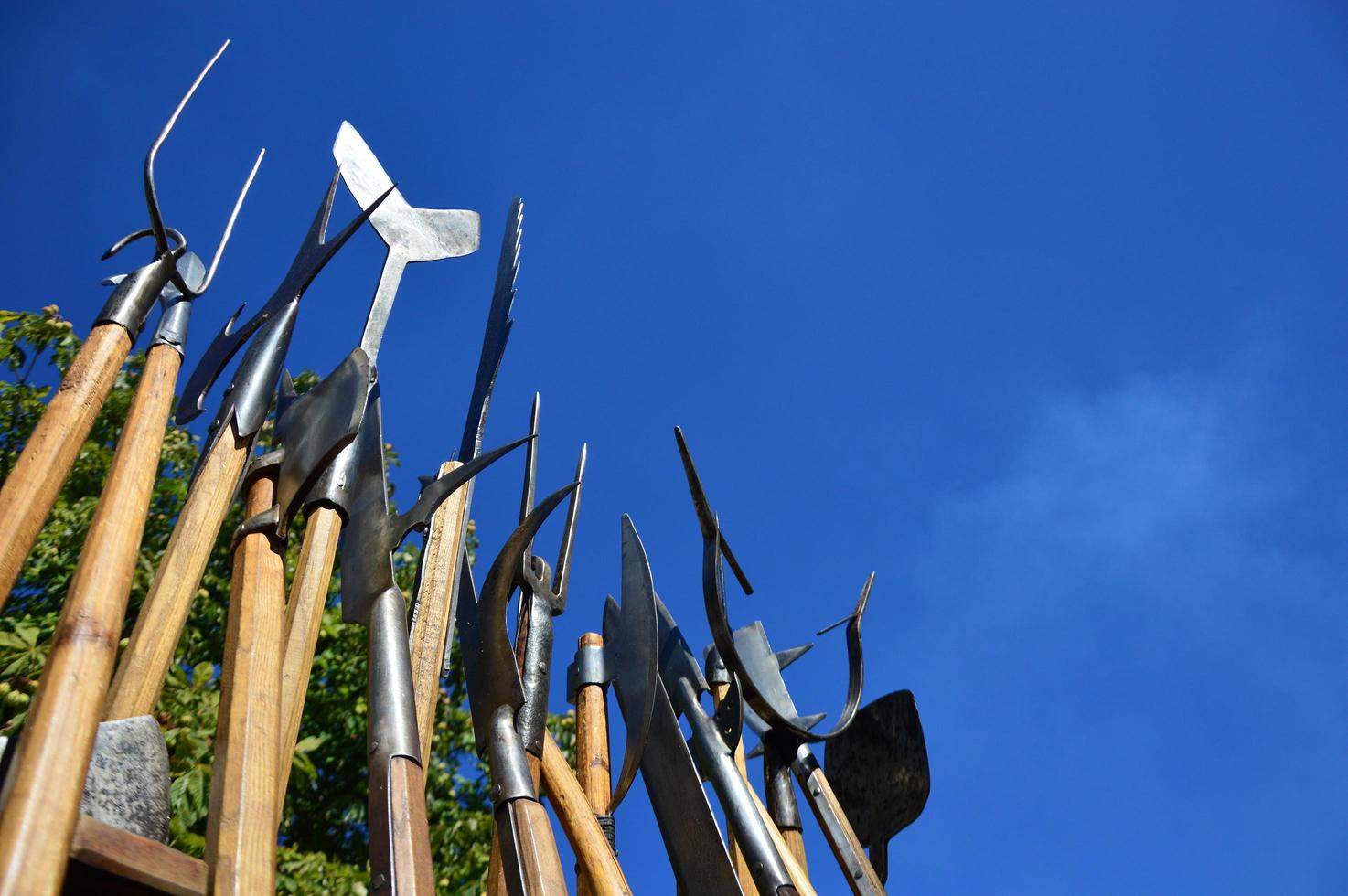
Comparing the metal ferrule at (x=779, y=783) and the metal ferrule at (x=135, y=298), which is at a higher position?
the metal ferrule at (x=135, y=298)

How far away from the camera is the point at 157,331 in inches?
75.2

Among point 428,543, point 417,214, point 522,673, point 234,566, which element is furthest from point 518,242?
point 234,566

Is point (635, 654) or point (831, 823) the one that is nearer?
point (635, 654)

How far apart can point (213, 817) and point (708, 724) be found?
52.5 inches

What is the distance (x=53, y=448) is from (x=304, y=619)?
16.0 inches

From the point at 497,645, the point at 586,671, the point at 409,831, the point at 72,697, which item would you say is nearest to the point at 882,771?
the point at 586,671

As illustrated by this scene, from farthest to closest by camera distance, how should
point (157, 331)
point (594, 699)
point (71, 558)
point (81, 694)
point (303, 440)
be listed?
point (71, 558), point (594, 699), point (157, 331), point (303, 440), point (81, 694)

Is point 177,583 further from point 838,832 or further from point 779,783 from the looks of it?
point 838,832

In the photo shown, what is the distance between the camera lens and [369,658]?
1.58 m

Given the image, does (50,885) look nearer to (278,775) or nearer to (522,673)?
(278,775)

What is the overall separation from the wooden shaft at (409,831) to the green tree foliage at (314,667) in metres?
2.91

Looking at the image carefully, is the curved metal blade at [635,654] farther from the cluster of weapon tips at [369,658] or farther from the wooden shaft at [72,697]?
the wooden shaft at [72,697]

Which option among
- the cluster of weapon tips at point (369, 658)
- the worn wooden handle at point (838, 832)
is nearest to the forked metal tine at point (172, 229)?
the cluster of weapon tips at point (369, 658)

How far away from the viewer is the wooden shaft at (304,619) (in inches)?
58.4
